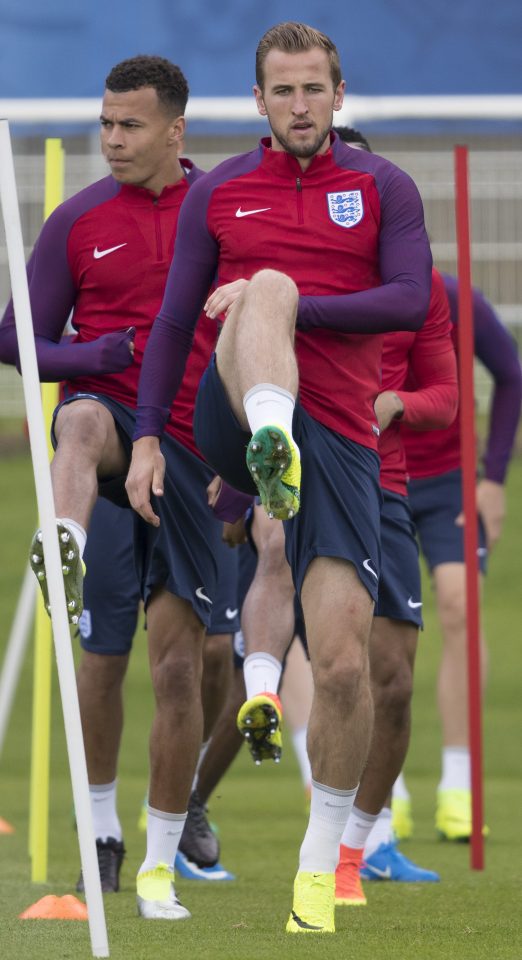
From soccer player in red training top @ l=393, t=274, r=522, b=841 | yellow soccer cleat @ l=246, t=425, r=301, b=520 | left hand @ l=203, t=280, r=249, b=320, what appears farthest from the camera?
soccer player in red training top @ l=393, t=274, r=522, b=841

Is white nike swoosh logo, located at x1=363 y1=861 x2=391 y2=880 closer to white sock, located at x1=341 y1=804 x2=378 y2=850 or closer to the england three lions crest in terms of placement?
white sock, located at x1=341 y1=804 x2=378 y2=850

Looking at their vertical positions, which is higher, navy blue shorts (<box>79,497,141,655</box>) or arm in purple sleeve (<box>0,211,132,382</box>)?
arm in purple sleeve (<box>0,211,132,382</box>)

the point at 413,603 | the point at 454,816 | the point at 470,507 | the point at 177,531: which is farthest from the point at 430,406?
the point at 454,816

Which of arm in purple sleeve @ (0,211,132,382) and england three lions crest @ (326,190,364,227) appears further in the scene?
arm in purple sleeve @ (0,211,132,382)

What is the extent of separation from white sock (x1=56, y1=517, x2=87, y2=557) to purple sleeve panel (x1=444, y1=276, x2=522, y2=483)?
2957 mm

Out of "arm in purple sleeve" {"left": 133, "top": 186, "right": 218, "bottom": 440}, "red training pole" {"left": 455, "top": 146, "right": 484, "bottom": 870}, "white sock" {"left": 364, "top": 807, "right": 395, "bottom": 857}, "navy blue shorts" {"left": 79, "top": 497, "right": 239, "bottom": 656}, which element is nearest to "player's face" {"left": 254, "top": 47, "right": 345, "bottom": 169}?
"arm in purple sleeve" {"left": 133, "top": 186, "right": 218, "bottom": 440}

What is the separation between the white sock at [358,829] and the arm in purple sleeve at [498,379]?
237 cm

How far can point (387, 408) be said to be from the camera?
5316 millimetres

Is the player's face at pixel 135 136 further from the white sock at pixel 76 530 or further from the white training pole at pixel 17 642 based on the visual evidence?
the white training pole at pixel 17 642

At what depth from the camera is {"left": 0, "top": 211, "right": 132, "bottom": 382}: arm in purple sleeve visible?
4.84 meters

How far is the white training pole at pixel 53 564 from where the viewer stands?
356cm

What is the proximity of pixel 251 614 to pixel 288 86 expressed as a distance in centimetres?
149

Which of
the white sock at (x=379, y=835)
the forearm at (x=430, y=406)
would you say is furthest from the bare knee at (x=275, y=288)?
the white sock at (x=379, y=835)

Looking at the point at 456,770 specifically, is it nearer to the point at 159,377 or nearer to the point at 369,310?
the point at 159,377
